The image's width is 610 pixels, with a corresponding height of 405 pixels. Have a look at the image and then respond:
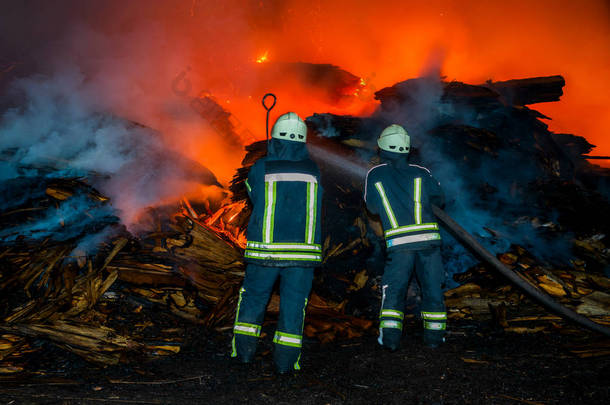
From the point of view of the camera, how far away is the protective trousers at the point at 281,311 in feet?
12.0


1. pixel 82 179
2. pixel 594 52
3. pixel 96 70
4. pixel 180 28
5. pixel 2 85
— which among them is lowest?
pixel 82 179

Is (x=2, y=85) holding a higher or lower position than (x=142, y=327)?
higher

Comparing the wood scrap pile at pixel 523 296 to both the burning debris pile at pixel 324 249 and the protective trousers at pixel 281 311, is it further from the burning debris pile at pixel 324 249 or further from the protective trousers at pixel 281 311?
the protective trousers at pixel 281 311

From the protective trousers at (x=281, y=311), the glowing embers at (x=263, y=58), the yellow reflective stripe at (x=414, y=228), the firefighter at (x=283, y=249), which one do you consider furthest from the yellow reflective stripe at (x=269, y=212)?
the glowing embers at (x=263, y=58)

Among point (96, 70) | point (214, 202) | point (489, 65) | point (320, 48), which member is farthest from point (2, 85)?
point (489, 65)

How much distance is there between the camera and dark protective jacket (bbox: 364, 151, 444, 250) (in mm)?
4293

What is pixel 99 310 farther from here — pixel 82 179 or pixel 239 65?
pixel 239 65

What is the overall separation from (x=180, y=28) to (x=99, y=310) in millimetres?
9390

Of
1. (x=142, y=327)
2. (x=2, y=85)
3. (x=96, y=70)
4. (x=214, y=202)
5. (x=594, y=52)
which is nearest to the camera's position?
(x=142, y=327)

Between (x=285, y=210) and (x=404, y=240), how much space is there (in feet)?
4.24

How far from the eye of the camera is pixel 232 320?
484 centimetres

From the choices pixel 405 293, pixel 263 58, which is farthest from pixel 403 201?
pixel 263 58

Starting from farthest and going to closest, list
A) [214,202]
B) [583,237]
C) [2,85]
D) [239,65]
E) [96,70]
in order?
[239,65] → [96,70] → [2,85] → [214,202] → [583,237]

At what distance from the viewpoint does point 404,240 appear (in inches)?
169
